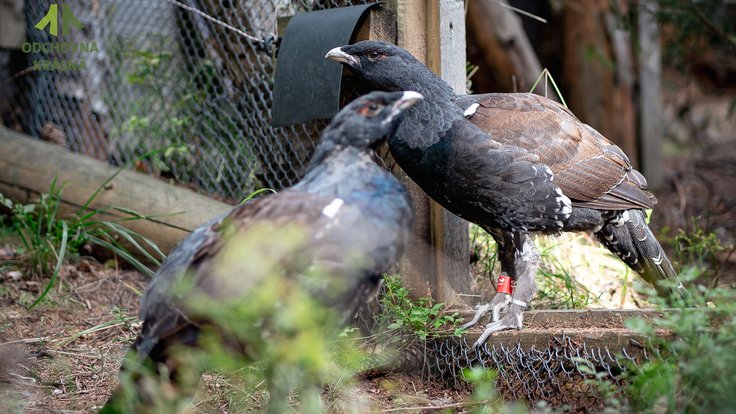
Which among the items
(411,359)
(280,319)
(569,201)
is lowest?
(411,359)

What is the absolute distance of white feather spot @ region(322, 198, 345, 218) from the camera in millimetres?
2727

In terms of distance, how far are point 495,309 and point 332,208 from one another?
4.65 feet

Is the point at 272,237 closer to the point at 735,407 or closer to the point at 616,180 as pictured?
the point at 735,407

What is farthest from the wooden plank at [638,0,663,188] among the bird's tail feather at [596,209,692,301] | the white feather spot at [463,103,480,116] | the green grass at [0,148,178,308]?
the green grass at [0,148,178,308]

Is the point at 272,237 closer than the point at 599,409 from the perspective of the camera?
Yes

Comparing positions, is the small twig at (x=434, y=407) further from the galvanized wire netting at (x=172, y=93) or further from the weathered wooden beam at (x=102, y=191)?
the weathered wooden beam at (x=102, y=191)

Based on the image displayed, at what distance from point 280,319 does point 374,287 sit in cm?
58

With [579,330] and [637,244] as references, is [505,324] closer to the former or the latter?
[579,330]

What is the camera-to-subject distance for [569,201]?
A: 12.9ft

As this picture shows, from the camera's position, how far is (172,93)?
561cm

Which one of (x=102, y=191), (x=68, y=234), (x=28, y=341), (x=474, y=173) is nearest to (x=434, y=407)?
(x=474, y=173)

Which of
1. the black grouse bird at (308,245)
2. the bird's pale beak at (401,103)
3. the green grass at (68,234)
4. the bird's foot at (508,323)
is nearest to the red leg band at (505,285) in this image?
the bird's foot at (508,323)

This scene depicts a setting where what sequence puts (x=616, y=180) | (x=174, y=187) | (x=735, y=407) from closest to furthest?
1. (x=735, y=407)
2. (x=616, y=180)
3. (x=174, y=187)

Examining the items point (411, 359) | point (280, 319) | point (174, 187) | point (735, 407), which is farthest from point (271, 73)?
point (735, 407)
